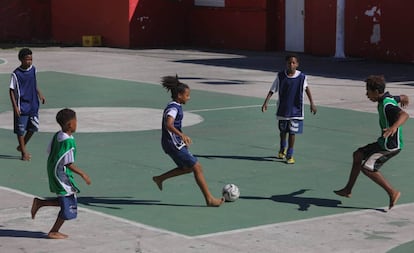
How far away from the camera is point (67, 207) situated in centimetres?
973

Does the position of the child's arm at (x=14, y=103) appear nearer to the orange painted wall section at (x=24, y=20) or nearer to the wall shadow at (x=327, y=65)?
A: the wall shadow at (x=327, y=65)

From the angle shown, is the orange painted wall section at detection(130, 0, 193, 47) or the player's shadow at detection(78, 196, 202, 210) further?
the orange painted wall section at detection(130, 0, 193, 47)

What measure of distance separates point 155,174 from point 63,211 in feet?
11.4

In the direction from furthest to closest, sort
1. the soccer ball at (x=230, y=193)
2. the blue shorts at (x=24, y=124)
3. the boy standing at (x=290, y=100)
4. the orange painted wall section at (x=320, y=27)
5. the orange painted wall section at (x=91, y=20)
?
the orange painted wall section at (x=91, y=20) < the orange painted wall section at (x=320, y=27) < the blue shorts at (x=24, y=124) < the boy standing at (x=290, y=100) < the soccer ball at (x=230, y=193)

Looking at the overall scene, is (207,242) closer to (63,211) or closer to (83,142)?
(63,211)

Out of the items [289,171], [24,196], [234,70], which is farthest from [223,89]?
[24,196]

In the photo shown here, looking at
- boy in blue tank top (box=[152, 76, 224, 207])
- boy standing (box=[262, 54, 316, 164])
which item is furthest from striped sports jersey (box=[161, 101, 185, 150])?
boy standing (box=[262, 54, 316, 164])

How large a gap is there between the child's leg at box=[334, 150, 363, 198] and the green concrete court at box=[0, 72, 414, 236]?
11 cm

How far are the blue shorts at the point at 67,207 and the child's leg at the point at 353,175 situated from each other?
3352 mm

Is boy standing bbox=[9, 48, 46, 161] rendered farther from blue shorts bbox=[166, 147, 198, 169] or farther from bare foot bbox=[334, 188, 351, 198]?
bare foot bbox=[334, 188, 351, 198]

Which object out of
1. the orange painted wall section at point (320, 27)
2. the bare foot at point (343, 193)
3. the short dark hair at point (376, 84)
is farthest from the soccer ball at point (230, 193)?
the orange painted wall section at point (320, 27)

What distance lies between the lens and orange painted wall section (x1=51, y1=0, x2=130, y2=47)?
1409 inches

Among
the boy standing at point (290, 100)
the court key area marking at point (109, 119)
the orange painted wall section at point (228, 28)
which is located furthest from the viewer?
the orange painted wall section at point (228, 28)

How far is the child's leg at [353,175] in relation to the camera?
11250 mm
